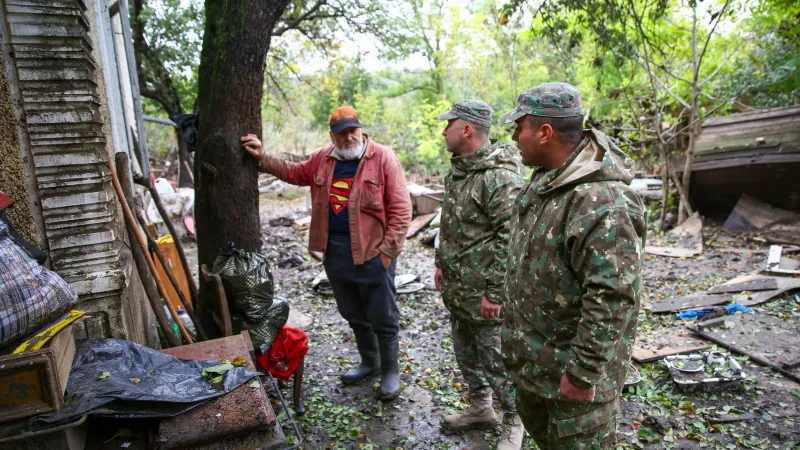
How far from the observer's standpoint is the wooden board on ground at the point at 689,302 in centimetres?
557

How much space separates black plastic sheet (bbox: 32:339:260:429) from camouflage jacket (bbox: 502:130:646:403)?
1.27m

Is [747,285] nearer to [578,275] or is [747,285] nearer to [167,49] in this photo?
[578,275]

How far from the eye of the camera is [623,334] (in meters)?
1.99

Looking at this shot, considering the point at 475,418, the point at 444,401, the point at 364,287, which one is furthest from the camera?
the point at 444,401

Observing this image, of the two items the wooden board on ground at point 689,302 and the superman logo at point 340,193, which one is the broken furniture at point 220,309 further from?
the wooden board on ground at point 689,302

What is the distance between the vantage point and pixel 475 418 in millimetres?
3514

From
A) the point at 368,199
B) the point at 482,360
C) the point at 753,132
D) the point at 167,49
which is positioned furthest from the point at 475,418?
the point at 167,49

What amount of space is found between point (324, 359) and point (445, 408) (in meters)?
1.46

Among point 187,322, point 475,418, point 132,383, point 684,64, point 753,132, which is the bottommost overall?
point 475,418

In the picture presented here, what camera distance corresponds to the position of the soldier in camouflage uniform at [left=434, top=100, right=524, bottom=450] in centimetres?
316

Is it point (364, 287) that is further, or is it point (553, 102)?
point (364, 287)

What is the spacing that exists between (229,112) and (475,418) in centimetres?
264

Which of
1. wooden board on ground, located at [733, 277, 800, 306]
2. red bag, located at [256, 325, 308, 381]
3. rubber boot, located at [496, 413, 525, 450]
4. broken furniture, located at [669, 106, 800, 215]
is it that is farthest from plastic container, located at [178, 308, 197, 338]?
broken furniture, located at [669, 106, 800, 215]

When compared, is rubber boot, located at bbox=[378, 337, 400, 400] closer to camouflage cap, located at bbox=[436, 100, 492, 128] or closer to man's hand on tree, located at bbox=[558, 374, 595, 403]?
camouflage cap, located at bbox=[436, 100, 492, 128]
